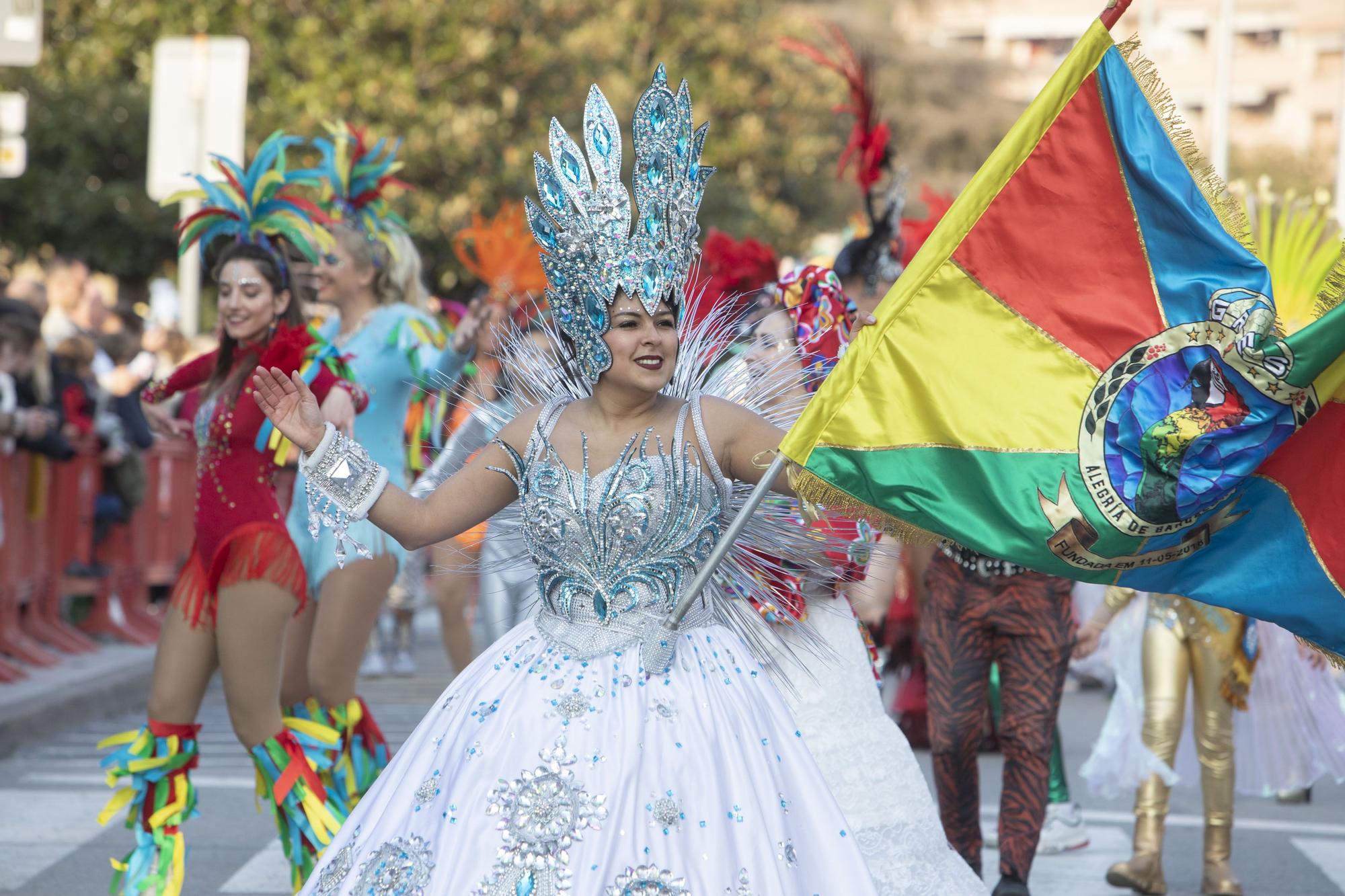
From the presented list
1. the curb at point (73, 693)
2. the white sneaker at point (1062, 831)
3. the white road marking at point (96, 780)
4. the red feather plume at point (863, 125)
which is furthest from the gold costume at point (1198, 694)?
the curb at point (73, 693)

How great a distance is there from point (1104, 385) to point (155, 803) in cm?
312

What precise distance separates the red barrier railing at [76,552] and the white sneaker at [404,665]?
5.09ft

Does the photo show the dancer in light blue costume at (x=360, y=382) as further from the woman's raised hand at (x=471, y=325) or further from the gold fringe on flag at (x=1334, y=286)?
the gold fringe on flag at (x=1334, y=286)

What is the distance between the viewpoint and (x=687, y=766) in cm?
411

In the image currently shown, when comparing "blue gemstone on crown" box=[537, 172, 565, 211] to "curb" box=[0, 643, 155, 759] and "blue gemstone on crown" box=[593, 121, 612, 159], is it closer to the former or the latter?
"blue gemstone on crown" box=[593, 121, 612, 159]

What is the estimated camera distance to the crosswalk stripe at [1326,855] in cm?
714

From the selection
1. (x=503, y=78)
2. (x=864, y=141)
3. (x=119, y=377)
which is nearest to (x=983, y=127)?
(x=503, y=78)

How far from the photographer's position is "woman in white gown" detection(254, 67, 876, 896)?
403cm

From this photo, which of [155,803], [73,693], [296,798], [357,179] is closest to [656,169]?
[296,798]

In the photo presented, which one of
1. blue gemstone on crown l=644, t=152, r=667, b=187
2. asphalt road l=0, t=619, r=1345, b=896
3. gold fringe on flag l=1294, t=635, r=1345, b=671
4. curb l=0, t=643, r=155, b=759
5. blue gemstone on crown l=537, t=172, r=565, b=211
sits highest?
blue gemstone on crown l=644, t=152, r=667, b=187

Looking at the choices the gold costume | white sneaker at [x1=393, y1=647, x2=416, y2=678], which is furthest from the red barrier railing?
the gold costume

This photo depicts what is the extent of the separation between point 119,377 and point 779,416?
28.8 ft

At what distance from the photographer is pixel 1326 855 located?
7570 millimetres

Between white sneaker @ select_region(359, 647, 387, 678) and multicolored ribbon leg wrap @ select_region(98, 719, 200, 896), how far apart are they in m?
6.63
